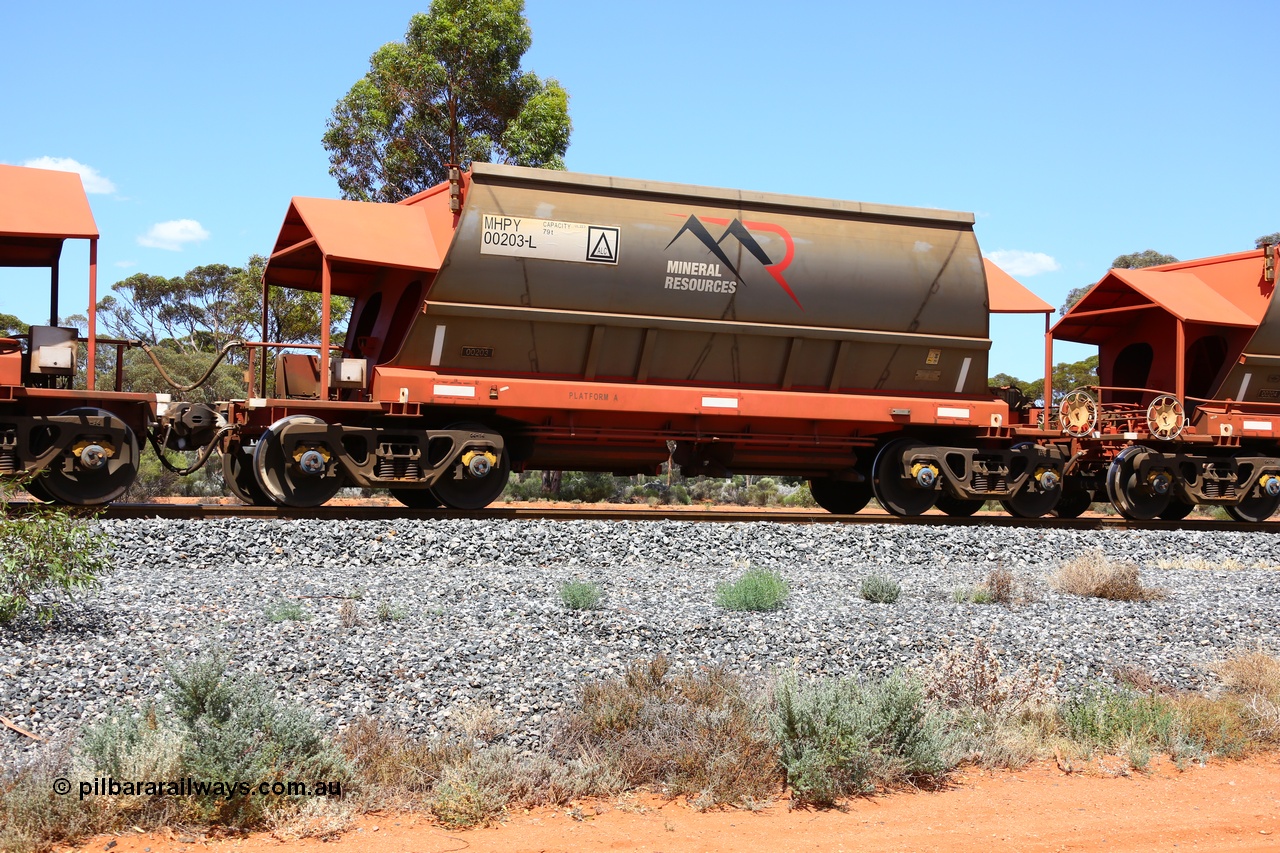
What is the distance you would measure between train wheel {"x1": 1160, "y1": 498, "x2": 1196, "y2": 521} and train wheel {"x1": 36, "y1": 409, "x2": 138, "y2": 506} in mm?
14093

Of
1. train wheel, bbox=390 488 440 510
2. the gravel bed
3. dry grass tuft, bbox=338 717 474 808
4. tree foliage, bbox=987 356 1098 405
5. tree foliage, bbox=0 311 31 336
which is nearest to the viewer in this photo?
dry grass tuft, bbox=338 717 474 808

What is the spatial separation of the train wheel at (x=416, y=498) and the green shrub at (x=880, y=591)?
20.3 feet

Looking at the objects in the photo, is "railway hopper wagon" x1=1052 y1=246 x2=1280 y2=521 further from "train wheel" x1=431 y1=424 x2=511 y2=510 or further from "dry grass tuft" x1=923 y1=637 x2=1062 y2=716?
"dry grass tuft" x1=923 y1=637 x2=1062 y2=716

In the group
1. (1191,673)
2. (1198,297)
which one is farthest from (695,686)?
(1198,297)

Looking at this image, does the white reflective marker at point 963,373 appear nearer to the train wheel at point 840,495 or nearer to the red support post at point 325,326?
the train wheel at point 840,495

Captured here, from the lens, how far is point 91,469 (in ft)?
35.5

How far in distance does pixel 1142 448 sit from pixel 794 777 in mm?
12205

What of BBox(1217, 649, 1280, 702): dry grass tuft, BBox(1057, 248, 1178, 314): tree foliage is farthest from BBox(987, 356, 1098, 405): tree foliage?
BBox(1217, 649, 1280, 702): dry grass tuft

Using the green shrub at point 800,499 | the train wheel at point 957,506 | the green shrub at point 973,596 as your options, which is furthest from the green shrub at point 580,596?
the green shrub at point 800,499

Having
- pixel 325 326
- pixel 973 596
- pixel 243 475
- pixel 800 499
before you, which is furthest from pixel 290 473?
pixel 800 499

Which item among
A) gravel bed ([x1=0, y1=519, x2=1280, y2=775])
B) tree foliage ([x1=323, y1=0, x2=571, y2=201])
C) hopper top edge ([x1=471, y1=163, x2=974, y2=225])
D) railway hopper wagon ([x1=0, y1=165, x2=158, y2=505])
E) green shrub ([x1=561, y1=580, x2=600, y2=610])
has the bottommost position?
gravel bed ([x1=0, y1=519, x2=1280, y2=775])

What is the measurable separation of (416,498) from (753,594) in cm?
668

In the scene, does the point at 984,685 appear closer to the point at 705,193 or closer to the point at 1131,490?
the point at 705,193

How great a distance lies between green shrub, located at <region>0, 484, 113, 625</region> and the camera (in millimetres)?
6754
